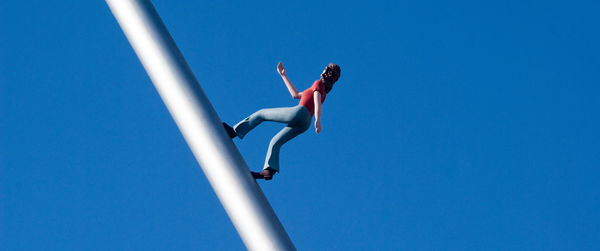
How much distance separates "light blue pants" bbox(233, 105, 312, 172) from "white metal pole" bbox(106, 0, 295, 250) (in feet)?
6.03

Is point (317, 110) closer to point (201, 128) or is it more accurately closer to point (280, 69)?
point (280, 69)

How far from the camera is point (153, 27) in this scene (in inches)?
352

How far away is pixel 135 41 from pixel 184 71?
2.68 feet

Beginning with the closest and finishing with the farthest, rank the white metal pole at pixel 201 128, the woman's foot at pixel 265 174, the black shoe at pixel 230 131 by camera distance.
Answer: the white metal pole at pixel 201 128, the woman's foot at pixel 265 174, the black shoe at pixel 230 131

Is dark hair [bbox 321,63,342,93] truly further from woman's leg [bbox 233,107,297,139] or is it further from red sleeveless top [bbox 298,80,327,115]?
woman's leg [bbox 233,107,297,139]

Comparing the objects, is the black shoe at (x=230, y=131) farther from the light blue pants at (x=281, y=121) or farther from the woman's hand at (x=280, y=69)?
the woman's hand at (x=280, y=69)

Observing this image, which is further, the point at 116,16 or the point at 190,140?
the point at 116,16

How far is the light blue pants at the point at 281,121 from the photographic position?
34.0ft

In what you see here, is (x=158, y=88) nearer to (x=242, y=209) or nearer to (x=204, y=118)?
(x=204, y=118)

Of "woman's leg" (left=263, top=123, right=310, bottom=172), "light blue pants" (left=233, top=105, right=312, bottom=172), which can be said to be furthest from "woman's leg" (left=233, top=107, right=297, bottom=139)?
"woman's leg" (left=263, top=123, right=310, bottom=172)

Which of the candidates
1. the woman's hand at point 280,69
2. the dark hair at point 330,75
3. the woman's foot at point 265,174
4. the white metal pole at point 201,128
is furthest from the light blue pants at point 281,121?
the white metal pole at point 201,128

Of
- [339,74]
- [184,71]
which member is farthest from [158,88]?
[339,74]

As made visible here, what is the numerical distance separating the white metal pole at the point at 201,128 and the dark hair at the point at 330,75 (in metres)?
2.75

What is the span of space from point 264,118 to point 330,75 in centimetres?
127
